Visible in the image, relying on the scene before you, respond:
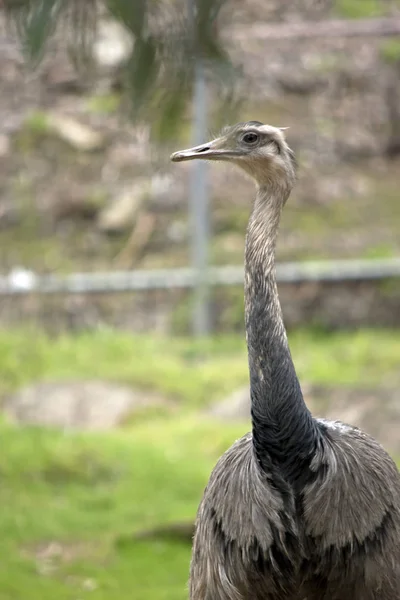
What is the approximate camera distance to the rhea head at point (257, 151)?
3725 mm

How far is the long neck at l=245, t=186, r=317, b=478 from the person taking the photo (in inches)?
142

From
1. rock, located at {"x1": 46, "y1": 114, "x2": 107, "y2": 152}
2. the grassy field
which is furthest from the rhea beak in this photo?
rock, located at {"x1": 46, "y1": 114, "x2": 107, "y2": 152}

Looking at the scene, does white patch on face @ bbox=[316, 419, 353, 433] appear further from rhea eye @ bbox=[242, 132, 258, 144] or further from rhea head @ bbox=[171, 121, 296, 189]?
rhea eye @ bbox=[242, 132, 258, 144]

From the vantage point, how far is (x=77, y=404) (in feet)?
25.7

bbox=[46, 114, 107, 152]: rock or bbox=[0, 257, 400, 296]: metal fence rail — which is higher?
bbox=[46, 114, 107, 152]: rock

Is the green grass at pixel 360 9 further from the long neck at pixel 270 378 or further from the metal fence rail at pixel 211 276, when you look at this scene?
the long neck at pixel 270 378

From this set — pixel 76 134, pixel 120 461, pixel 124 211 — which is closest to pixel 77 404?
pixel 120 461

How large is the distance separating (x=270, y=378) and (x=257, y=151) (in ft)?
2.22

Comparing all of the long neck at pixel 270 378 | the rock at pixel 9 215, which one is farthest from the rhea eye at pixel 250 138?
the rock at pixel 9 215

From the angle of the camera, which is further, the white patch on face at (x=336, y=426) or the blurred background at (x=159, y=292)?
the blurred background at (x=159, y=292)

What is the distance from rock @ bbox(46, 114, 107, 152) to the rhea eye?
5.39 m

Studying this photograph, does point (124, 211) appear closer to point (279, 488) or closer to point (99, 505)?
point (99, 505)

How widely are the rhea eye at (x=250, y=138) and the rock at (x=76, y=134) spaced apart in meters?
5.39

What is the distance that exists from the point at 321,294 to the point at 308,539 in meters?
6.28
